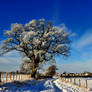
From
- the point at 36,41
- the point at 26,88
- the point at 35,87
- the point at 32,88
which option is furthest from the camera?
the point at 36,41

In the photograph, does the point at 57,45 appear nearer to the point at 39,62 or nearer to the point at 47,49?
the point at 47,49

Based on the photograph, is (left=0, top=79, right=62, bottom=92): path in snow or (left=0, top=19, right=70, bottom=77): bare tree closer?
(left=0, top=79, right=62, bottom=92): path in snow

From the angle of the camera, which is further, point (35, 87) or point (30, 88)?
point (35, 87)

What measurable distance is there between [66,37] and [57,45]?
2786mm

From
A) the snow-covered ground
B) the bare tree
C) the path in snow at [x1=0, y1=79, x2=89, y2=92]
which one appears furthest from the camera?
the bare tree

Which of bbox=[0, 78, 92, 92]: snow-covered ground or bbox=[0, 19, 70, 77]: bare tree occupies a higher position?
bbox=[0, 19, 70, 77]: bare tree

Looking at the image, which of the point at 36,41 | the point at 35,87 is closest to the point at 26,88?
the point at 35,87

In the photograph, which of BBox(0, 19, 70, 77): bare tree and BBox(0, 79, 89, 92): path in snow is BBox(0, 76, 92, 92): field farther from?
BBox(0, 19, 70, 77): bare tree

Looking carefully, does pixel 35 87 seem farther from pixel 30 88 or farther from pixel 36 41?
pixel 36 41

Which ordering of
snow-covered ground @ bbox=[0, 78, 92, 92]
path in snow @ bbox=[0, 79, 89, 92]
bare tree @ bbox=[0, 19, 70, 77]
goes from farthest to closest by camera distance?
bare tree @ bbox=[0, 19, 70, 77]
path in snow @ bbox=[0, 79, 89, 92]
snow-covered ground @ bbox=[0, 78, 92, 92]

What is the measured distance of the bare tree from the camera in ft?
97.9

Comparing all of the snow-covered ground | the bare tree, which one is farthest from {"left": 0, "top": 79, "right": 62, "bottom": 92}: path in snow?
the bare tree

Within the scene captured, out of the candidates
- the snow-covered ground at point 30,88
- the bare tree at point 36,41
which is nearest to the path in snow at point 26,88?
the snow-covered ground at point 30,88

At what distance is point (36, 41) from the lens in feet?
96.1
